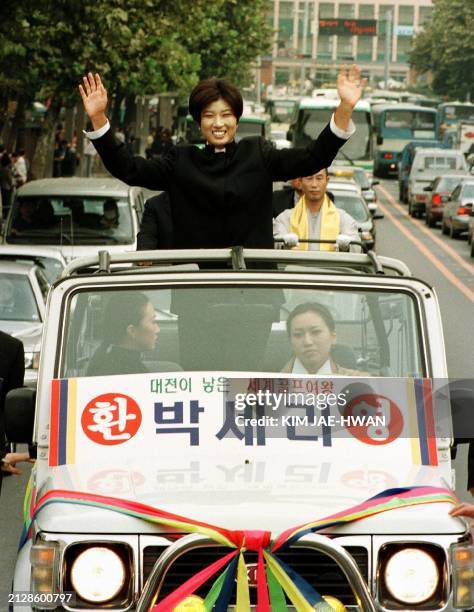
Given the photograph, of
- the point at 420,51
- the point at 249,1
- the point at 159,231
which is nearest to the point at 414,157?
the point at 249,1

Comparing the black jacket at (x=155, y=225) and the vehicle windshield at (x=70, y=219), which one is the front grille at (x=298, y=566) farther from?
the vehicle windshield at (x=70, y=219)

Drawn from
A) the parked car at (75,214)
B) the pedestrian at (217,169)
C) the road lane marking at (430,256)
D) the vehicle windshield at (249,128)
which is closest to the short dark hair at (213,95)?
the pedestrian at (217,169)

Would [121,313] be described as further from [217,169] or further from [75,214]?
[75,214]

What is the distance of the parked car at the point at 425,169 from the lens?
50.0m

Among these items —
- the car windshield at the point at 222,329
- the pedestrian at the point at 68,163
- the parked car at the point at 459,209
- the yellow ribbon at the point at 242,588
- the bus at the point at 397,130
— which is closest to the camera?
the yellow ribbon at the point at 242,588

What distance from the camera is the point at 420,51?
117 m

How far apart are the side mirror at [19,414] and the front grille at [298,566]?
940 millimetres

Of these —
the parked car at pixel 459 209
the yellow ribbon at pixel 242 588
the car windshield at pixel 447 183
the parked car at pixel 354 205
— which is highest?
the car windshield at pixel 447 183

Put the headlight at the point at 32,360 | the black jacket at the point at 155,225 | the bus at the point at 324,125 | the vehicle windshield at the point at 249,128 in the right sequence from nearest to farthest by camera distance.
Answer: the black jacket at the point at 155,225, the headlight at the point at 32,360, the bus at the point at 324,125, the vehicle windshield at the point at 249,128

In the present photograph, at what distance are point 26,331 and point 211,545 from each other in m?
9.26

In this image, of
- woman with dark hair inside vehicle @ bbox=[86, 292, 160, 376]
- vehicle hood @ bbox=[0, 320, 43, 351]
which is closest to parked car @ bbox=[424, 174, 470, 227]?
vehicle hood @ bbox=[0, 320, 43, 351]

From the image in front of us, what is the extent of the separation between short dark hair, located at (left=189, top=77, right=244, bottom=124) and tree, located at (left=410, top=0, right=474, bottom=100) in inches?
3759

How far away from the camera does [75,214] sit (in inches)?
738

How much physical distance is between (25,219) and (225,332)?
532 inches
